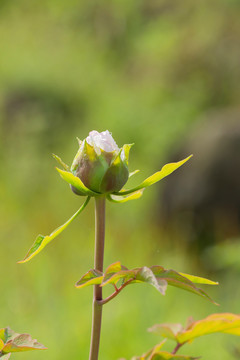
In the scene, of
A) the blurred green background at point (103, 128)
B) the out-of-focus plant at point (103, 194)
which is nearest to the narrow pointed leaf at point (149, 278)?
the out-of-focus plant at point (103, 194)

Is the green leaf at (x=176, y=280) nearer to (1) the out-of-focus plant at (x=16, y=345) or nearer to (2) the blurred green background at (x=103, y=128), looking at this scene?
(1) the out-of-focus plant at (x=16, y=345)

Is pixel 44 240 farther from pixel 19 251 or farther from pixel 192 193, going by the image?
pixel 192 193

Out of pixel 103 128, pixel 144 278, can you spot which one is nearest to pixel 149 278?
pixel 144 278

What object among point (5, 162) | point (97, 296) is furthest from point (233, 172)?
point (97, 296)

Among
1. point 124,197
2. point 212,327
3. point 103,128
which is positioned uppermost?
point 103,128

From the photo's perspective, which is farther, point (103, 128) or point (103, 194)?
point (103, 128)

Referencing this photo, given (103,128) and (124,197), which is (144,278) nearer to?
(124,197)

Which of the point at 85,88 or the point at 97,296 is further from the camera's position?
the point at 85,88
